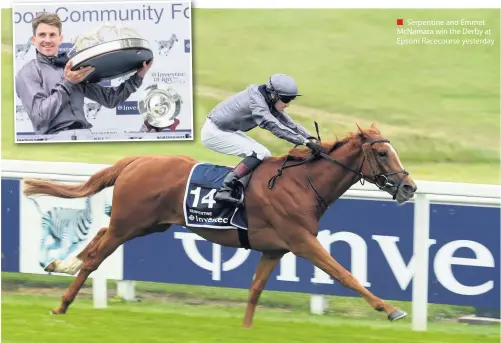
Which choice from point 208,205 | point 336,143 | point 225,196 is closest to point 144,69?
point 208,205

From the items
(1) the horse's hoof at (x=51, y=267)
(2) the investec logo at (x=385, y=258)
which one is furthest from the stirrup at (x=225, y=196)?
(1) the horse's hoof at (x=51, y=267)

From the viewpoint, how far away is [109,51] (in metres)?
8.79

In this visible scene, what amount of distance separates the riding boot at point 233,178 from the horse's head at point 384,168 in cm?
78

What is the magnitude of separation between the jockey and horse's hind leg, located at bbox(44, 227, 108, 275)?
3.68 feet

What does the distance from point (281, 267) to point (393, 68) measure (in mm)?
5611

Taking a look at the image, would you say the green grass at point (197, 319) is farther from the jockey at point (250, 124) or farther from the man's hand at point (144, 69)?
the man's hand at point (144, 69)

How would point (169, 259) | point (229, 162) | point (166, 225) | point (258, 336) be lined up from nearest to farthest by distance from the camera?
point (258, 336)
point (166, 225)
point (169, 259)
point (229, 162)

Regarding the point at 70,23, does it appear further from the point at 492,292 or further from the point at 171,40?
the point at 492,292

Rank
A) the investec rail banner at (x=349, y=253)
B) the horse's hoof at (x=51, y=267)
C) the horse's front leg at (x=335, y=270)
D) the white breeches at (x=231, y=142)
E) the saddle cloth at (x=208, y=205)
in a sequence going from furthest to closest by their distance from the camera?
the horse's hoof at (x=51, y=267), the investec rail banner at (x=349, y=253), the white breeches at (x=231, y=142), the saddle cloth at (x=208, y=205), the horse's front leg at (x=335, y=270)

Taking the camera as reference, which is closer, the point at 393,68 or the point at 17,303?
the point at 17,303

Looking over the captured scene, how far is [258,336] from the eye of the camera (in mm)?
6641

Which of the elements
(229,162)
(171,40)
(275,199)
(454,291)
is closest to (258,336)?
(275,199)

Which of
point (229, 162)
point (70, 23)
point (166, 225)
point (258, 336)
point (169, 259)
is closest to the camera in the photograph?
point (258, 336)

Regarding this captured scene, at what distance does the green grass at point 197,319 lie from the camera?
6689mm
